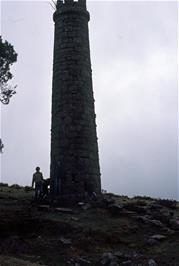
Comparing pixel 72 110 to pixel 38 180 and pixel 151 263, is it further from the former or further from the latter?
pixel 151 263

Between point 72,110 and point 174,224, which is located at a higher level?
point 72,110

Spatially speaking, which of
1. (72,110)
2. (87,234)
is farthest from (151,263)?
(72,110)

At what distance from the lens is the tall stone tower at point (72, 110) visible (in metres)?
24.3

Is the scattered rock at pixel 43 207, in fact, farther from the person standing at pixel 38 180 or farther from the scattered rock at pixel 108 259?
the scattered rock at pixel 108 259

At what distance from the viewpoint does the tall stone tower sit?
24.3 metres

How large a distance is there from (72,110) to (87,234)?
835cm

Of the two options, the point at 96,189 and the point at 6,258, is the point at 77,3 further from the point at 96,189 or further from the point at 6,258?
the point at 6,258

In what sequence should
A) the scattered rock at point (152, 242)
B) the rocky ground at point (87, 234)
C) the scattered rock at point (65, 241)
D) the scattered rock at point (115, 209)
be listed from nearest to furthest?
the rocky ground at point (87, 234) → the scattered rock at point (65, 241) → the scattered rock at point (152, 242) → the scattered rock at point (115, 209)

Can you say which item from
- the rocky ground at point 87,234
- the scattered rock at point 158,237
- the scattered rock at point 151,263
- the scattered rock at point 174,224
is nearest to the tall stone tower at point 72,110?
the rocky ground at point 87,234

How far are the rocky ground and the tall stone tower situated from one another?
1.62 meters

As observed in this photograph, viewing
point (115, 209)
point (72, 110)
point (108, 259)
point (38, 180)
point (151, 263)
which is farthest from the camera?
point (72, 110)

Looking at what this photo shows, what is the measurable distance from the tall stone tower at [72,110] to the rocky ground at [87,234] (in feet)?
5.32

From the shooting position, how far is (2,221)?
1889cm

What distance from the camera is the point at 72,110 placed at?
25.2m
